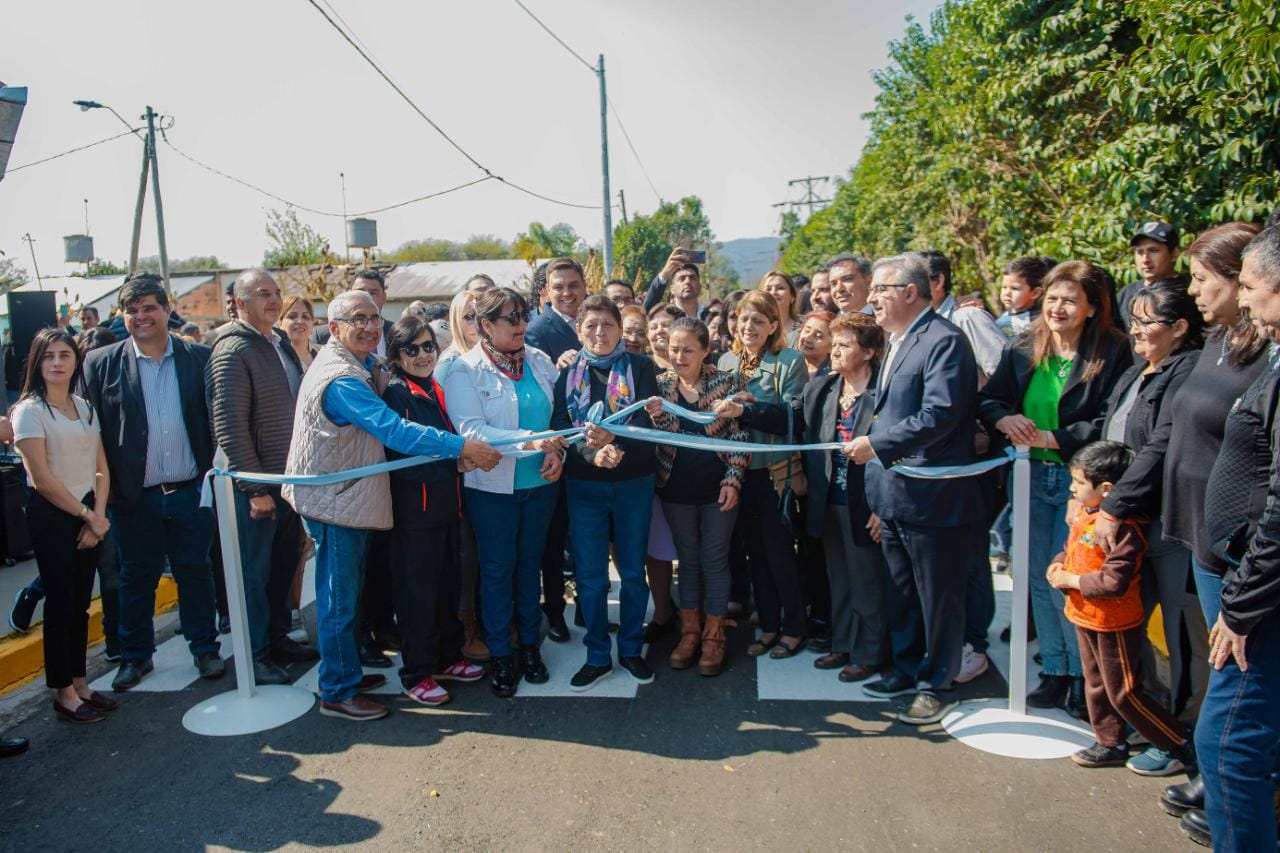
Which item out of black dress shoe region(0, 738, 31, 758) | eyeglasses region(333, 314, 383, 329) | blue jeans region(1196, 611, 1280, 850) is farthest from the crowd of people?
blue jeans region(1196, 611, 1280, 850)

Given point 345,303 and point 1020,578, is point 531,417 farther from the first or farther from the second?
point 1020,578

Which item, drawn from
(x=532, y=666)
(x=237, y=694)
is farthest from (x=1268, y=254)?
(x=237, y=694)

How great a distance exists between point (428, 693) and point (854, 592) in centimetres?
230

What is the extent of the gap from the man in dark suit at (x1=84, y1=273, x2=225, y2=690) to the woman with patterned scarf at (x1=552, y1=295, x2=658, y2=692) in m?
2.11

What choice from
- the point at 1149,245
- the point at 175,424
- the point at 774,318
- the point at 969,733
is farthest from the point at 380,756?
the point at 1149,245

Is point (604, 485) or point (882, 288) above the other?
point (882, 288)

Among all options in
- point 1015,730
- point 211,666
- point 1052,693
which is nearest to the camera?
point 1015,730

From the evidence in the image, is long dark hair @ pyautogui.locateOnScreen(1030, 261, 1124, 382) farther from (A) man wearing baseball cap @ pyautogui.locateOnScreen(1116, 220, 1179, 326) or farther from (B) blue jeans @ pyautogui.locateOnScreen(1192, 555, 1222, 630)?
(B) blue jeans @ pyautogui.locateOnScreen(1192, 555, 1222, 630)

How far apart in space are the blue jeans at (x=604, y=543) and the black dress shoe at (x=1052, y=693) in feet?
6.51

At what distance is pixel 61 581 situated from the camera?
4.09 m

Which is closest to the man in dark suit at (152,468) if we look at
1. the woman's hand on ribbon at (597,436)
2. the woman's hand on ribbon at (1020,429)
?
the woman's hand on ribbon at (597,436)

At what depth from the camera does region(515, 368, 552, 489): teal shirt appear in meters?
4.31

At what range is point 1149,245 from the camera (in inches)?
176

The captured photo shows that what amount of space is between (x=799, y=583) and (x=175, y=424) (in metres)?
3.66
